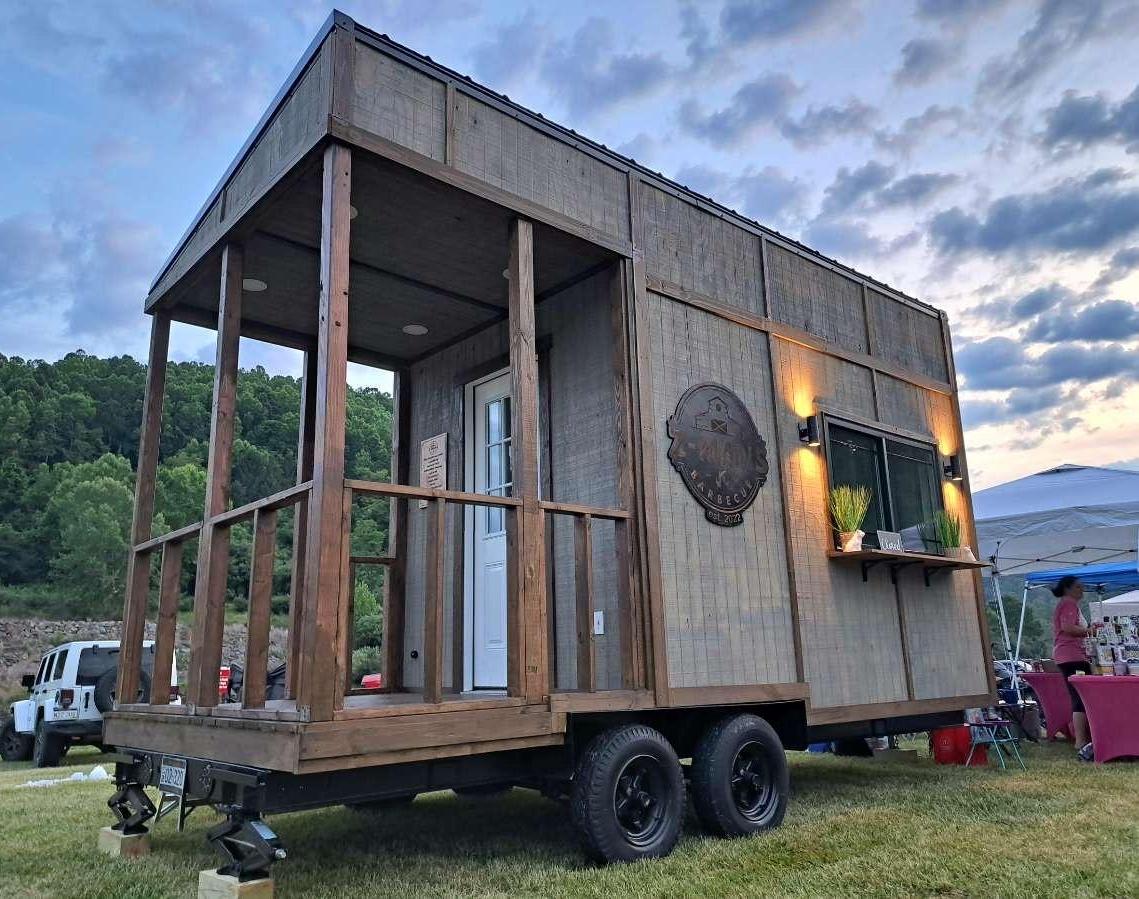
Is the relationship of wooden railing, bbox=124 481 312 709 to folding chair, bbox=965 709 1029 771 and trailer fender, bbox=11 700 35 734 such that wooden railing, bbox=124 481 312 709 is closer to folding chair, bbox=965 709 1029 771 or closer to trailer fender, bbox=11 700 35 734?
folding chair, bbox=965 709 1029 771

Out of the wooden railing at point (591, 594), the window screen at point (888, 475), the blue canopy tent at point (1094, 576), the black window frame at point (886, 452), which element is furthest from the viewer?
the blue canopy tent at point (1094, 576)

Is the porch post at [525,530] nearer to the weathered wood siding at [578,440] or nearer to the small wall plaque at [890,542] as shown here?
the weathered wood siding at [578,440]

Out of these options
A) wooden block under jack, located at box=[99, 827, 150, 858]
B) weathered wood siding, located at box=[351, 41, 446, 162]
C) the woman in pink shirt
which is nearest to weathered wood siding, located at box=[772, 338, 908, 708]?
weathered wood siding, located at box=[351, 41, 446, 162]

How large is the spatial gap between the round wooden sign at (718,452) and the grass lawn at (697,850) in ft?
5.63

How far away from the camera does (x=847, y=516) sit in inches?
202

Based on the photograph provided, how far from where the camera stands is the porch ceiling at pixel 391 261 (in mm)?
3787

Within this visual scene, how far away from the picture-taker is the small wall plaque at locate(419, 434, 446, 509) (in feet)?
18.9

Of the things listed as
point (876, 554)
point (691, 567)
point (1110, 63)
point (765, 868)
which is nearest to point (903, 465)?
point (876, 554)

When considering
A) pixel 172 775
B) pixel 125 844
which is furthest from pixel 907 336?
pixel 125 844

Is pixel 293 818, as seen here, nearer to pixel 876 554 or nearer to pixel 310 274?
pixel 310 274

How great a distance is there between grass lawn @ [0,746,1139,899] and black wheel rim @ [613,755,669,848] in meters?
0.15

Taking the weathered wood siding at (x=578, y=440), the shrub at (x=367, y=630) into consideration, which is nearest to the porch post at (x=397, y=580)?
the weathered wood siding at (x=578, y=440)

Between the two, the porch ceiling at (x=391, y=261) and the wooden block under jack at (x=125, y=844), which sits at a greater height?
the porch ceiling at (x=391, y=261)

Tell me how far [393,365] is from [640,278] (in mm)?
2563
